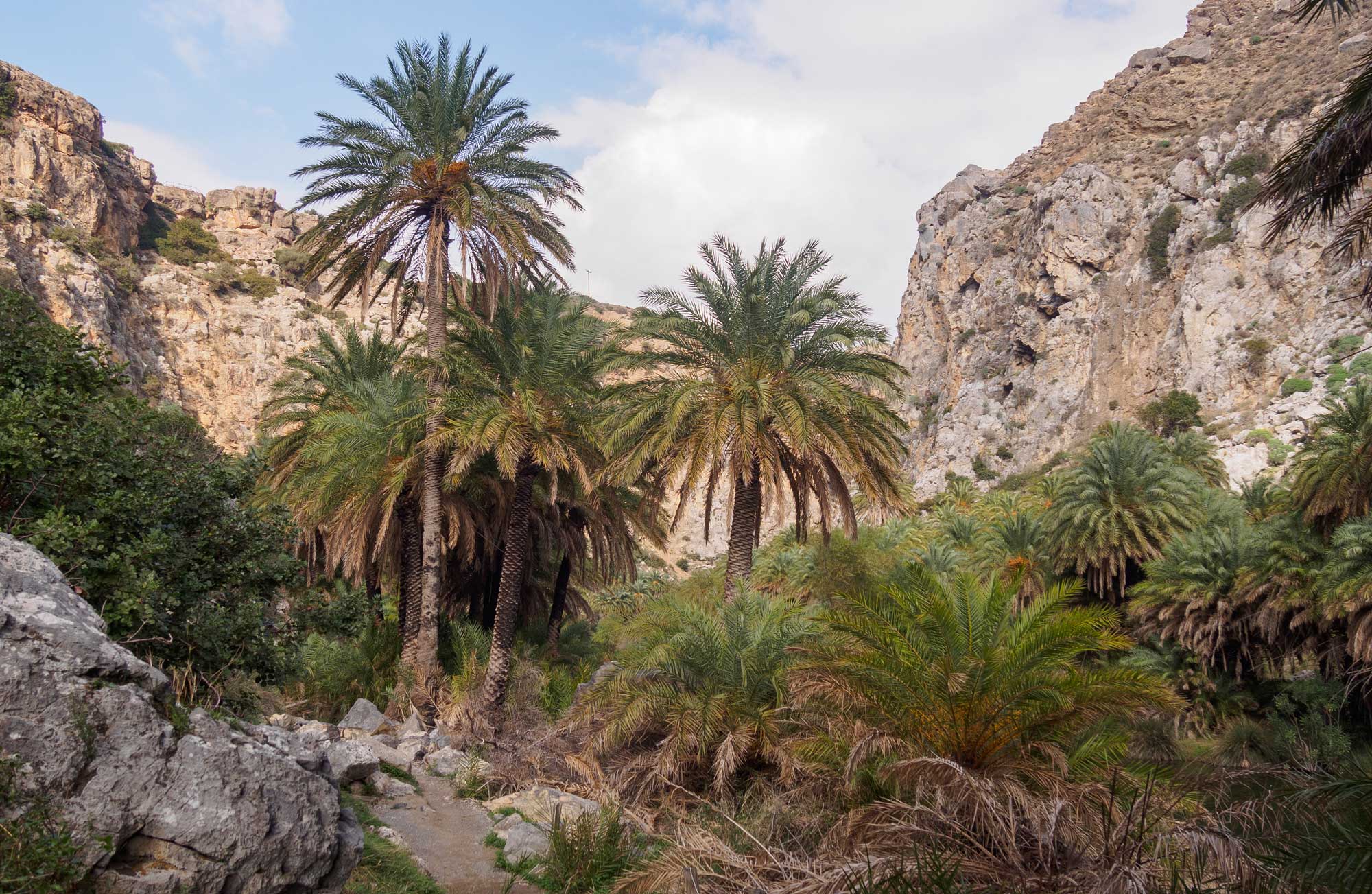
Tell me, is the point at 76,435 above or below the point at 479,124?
below

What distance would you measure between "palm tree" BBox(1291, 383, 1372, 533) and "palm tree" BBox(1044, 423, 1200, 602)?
138 inches

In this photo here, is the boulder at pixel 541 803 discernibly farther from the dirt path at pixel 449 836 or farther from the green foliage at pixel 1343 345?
the green foliage at pixel 1343 345

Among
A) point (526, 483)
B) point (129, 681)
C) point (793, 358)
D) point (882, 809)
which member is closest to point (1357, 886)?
point (882, 809)

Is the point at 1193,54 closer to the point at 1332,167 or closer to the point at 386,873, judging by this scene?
the point at 1332,167

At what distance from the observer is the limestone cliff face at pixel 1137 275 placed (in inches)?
1987

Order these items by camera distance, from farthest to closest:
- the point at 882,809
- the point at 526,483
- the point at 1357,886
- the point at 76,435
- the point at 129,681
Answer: the point at 526,483 → the point at 76,435 → the point at 882,809 → the point at 129,681 → the point at 1357,886

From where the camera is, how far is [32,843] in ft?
12.2

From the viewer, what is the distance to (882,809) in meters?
6.24

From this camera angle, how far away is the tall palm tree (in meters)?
15.5

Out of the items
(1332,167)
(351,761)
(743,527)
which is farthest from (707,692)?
(1332,167)

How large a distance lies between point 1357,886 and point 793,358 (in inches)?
459

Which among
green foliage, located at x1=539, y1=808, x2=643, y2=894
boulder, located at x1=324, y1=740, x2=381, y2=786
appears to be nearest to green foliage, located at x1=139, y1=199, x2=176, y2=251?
boulder, located at x1=324, y1=740, x2=381, y2=786

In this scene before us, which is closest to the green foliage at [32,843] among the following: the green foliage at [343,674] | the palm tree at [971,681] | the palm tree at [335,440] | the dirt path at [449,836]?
the dirt path at [449,836]

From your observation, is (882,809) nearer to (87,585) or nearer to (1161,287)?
(87,585)
